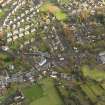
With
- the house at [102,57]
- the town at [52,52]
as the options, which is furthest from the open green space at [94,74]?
the house at [102,57]

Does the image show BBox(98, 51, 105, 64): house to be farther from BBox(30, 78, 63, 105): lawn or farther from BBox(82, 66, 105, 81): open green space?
BBox(30, 78, 63, 105): lawn

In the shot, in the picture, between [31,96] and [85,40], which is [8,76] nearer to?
[31,96]

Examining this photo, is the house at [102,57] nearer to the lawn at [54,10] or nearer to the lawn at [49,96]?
the lawn at [49,96]

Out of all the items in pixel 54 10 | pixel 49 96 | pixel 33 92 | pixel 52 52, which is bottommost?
pixel 49 96

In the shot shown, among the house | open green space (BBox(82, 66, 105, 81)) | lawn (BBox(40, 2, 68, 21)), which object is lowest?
open green space (BBox(82, 66, 105, 81))

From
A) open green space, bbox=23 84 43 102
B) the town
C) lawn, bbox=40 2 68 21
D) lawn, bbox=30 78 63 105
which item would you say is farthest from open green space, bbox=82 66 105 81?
lawn, bbox=40 2 68 21

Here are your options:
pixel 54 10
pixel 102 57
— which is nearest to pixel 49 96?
pixel 102 57

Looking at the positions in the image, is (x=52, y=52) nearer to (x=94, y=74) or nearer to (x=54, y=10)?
(x=94, y=74)
